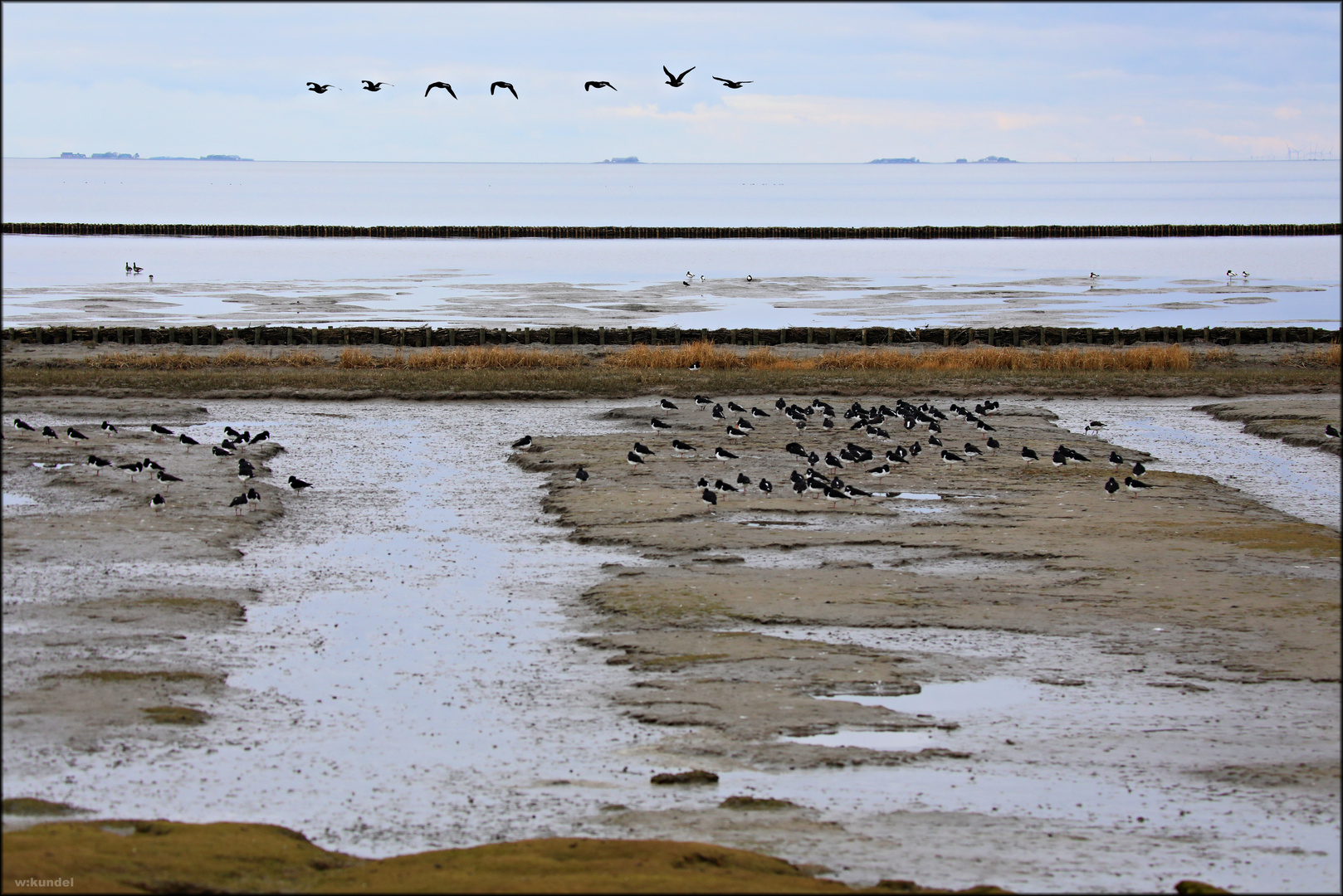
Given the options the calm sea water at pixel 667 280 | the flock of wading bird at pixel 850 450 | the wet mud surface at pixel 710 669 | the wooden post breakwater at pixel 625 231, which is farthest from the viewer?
the wooden post breakwater at pixel 625 231

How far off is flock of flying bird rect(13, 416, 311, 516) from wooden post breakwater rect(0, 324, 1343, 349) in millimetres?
15633

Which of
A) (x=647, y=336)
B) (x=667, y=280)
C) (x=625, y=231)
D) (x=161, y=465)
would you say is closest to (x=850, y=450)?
(x=161, y=465)

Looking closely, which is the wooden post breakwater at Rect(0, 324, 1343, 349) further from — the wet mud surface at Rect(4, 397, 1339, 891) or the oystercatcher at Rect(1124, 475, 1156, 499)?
the oystercatcher at Rect(1124, 475, 1156, 499)

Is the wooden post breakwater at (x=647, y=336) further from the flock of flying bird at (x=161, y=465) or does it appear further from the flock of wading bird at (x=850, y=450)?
the flock of flying bird at (x=161, y=465)

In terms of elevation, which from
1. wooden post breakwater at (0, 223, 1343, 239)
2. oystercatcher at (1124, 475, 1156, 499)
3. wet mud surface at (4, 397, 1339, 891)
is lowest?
wet mud surface at (4, 397, 1339, 891)

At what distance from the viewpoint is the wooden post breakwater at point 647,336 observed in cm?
4116

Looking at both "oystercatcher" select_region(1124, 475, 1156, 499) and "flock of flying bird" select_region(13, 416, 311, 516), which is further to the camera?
"oystercatcher" select_region(1124, 475, 1156, 499)

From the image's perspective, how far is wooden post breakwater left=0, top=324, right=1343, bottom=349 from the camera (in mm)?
41156

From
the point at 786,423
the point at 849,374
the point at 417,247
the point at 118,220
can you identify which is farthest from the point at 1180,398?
the point at 118,220

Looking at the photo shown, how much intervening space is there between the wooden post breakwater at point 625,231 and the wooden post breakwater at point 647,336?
6688cm

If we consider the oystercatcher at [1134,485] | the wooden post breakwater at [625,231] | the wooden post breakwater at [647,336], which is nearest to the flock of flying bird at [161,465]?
the oystercatcher at [1134,485]

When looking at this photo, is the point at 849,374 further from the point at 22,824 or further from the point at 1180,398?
the point at 22,824

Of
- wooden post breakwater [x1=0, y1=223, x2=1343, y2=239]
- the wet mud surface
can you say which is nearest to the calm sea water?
wooden post breakwater [x1=0, y1=223, x2=1343, y2=239]

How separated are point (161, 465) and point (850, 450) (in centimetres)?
1124
